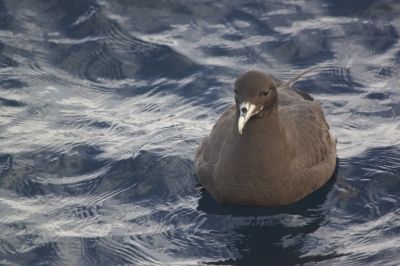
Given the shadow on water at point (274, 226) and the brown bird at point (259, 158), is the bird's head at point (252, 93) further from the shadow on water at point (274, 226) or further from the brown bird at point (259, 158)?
the shadow on water at point (274, 226)

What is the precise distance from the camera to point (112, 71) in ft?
35.3

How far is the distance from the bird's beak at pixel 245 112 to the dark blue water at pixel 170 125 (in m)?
0.91

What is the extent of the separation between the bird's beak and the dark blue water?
911 mm

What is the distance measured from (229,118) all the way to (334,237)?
1.66 m

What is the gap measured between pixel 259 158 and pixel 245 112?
0.54m

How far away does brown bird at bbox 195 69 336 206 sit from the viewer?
7.73 m

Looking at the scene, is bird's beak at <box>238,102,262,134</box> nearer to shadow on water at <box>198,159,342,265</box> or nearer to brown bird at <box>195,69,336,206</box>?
brown bird at <box>195,69,336,206</box>

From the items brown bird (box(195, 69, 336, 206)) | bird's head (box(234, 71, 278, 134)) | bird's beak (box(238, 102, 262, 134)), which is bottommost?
brown bird (box(195, 69, 336, 206))

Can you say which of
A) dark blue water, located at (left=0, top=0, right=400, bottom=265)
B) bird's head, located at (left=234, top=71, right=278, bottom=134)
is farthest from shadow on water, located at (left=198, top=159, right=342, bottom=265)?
bird's head, located at (left=234, top=71, right=278, bottom=134)

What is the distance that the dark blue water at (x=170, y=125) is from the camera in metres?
7.61

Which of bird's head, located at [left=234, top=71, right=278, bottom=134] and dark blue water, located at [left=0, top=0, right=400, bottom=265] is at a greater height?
bird's head, located at [left=234, top=71, right=278, bottom=134]

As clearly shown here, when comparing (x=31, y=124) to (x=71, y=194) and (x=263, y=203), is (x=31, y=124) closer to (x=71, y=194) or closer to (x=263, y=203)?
(x=71, y=194)

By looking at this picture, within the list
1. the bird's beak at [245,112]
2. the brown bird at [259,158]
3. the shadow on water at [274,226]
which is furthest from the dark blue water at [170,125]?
the bird's beak at [245,112]

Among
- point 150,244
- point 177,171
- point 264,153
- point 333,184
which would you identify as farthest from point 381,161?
point 150,244
